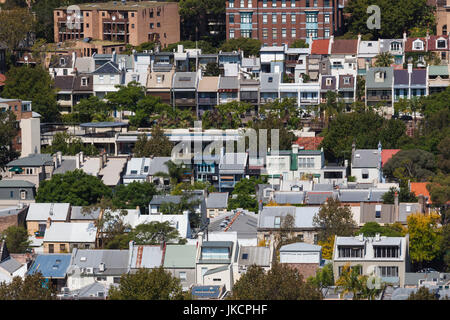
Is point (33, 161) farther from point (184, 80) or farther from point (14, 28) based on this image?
point (14, 28)

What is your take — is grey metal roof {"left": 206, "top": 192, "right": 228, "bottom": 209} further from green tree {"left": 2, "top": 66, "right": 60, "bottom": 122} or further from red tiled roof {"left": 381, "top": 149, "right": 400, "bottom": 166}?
green tree {"left": 2, "top": 66, "right": 60, "bottom": 122}

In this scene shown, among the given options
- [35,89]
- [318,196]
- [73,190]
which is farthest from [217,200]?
[35,89]

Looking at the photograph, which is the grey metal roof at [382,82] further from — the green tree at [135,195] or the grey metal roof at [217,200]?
the green tree at [135,195]

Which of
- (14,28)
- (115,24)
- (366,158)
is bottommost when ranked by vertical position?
(366,158)

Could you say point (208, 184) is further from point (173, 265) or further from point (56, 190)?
point (173, 265)

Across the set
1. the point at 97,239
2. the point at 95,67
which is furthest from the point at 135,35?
the point at 97,239

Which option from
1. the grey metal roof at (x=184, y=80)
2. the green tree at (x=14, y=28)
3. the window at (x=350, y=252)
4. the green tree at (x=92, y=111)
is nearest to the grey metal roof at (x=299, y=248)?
the window at (x=350, y=252)

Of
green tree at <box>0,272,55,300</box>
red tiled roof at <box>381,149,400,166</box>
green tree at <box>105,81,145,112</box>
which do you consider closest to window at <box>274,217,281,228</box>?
red tiled roof at <box>381,149,400,166</box>
